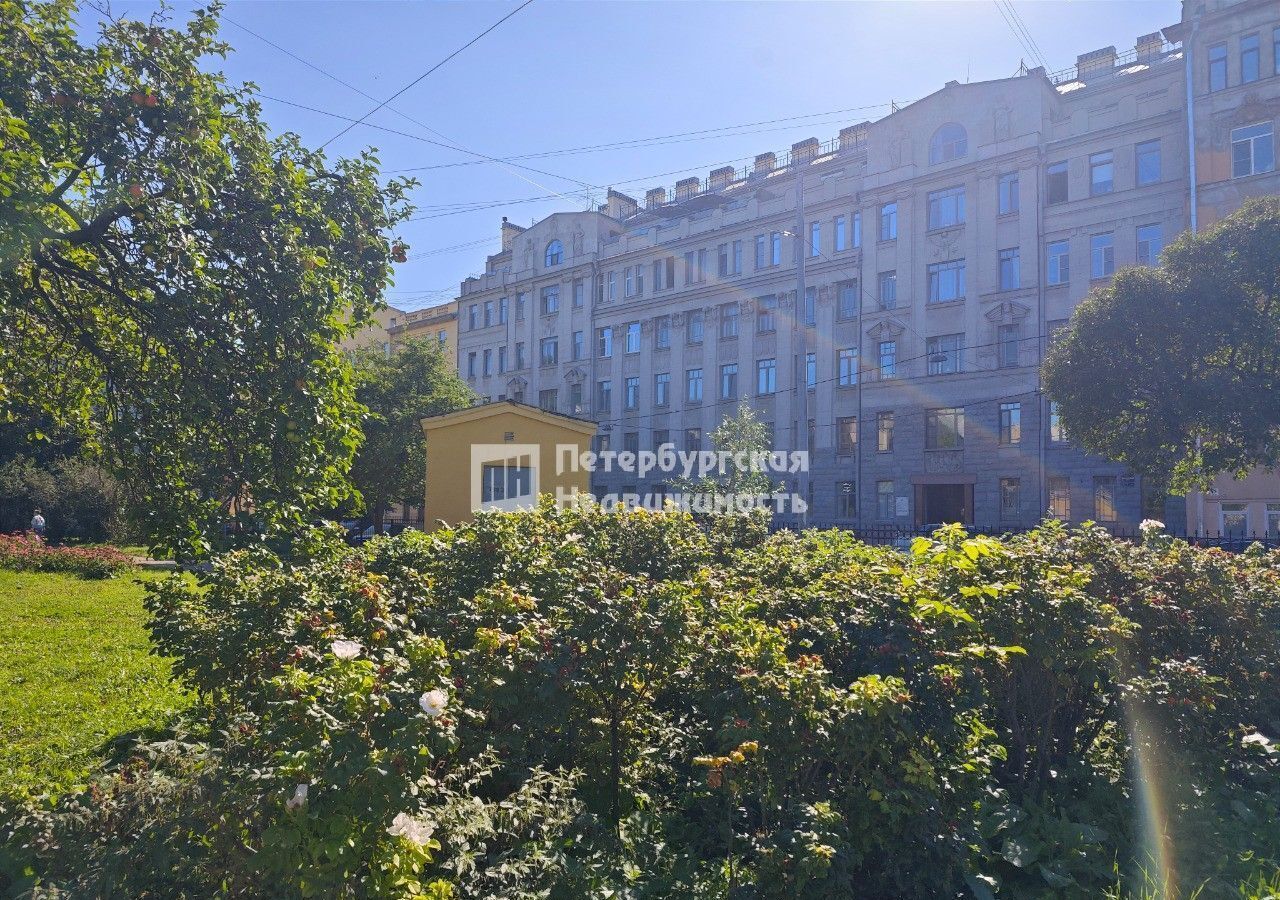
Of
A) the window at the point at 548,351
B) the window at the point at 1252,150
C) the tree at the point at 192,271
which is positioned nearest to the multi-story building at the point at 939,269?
the window at the point at 1252,150

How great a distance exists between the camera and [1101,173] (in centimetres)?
3108

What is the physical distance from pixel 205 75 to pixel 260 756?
194 inches

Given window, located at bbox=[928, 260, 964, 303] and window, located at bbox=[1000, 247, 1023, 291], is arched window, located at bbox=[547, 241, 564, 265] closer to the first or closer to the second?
window, located at bbox=[928, 260, 964, 303]

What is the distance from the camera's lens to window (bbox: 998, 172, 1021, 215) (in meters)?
32.5

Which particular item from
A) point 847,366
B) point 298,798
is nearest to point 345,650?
point 298,798

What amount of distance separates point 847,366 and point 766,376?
14.0 ft

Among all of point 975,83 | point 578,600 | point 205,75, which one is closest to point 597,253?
point 975,83

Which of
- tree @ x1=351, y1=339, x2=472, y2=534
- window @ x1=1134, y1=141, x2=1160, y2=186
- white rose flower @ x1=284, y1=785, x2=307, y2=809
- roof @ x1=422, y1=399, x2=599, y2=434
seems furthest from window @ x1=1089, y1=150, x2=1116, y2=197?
white rose flower @ x1=284, y1=785, x2=307, y2=809

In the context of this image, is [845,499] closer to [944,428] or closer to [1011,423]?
[944,428]

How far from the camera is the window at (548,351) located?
1913 inches

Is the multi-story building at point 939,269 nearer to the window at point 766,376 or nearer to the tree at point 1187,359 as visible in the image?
the window at point 766,376

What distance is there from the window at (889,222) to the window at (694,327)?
990cm

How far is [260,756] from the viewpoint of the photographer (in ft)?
9.80

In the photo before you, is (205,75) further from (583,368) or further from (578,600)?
(583,368)
